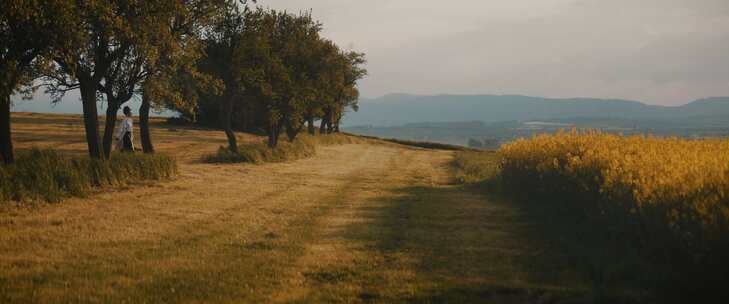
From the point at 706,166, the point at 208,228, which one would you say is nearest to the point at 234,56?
the point at 208,228

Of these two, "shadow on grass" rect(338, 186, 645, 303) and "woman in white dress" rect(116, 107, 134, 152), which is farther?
"woman in white dress" rect(116, 107, 134, 152)

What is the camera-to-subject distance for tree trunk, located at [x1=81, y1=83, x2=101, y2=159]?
71.7 ft

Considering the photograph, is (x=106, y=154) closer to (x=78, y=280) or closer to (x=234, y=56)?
(x=234, y=56)

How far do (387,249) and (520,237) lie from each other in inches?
138

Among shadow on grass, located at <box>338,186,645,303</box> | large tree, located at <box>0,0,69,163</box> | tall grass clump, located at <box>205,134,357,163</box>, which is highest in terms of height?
large tree, located at <box>0,0,69,163</box>

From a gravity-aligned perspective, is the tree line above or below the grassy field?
above

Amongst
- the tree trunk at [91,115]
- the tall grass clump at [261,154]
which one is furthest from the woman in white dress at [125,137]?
the tall grass clump at [261,154]

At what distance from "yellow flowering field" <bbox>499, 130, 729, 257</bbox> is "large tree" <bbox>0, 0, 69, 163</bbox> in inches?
611

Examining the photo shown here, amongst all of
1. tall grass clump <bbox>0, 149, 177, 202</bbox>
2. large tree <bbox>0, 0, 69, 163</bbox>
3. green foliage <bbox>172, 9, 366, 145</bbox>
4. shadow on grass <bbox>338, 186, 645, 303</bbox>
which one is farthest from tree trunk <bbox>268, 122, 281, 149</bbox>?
shadow on grass <bbox>338, 186, 645, 303</bbox>

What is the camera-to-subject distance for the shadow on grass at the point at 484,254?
8117 millimetres

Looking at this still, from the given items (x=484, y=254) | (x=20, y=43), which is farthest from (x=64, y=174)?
(x=484, y=254)

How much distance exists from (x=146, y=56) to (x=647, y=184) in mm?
18523

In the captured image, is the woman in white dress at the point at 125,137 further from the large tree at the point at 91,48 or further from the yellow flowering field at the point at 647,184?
the yellow flowering field at the point at 647,184

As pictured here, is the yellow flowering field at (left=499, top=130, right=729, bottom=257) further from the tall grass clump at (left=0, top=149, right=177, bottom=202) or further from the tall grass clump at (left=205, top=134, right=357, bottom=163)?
the tall grass clump at (left=205, top=134, right=357, bottom=163)
